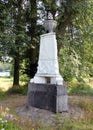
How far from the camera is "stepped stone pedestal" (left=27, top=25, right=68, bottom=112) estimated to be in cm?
840

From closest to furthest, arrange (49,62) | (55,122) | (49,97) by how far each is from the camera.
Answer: (55,122), (49,97), (49,62)

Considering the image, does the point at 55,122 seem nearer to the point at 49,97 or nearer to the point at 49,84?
the point at 49,97

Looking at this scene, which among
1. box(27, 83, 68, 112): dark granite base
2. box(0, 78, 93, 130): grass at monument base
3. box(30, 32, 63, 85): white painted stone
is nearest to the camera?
box(0, 78, 93, 130): grass at monument base

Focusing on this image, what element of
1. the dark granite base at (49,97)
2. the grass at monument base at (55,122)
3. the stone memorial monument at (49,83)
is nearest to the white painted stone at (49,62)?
the stone memorial monument at (49,83)

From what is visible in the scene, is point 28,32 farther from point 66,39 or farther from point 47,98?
point 47,98

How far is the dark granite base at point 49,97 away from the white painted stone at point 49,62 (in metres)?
0.23

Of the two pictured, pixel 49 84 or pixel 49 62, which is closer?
pixel 49 84

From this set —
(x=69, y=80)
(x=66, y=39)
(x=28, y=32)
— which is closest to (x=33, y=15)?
(x=28, y=32)

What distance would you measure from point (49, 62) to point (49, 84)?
0.73 metres

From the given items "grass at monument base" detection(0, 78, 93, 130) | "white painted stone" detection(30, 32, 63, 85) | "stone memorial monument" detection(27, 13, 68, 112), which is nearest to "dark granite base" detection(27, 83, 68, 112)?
"stone memorial monument" detection(27, 13, 68, 112)

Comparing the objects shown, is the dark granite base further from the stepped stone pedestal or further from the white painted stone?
the white painted stone

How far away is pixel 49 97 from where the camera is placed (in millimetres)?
8516

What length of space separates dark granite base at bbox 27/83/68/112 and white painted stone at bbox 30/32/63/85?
0.23 metres

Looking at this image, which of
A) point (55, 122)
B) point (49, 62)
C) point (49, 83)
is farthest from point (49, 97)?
point (55, 122)
